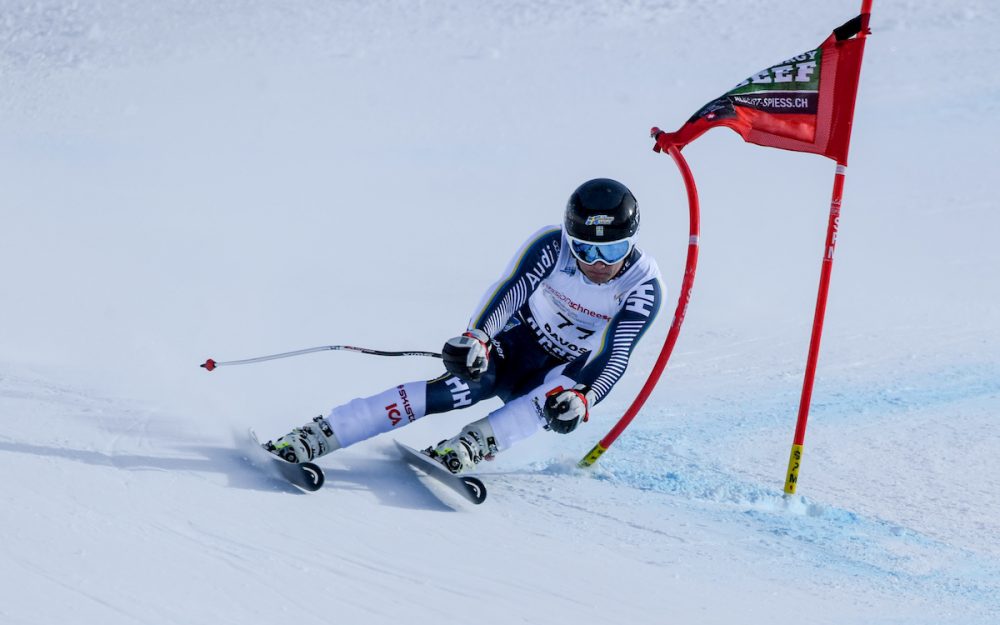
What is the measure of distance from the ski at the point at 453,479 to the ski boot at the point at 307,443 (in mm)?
377

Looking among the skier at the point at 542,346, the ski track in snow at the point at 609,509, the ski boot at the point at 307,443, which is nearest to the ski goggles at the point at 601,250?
the skier at the point at 542,346

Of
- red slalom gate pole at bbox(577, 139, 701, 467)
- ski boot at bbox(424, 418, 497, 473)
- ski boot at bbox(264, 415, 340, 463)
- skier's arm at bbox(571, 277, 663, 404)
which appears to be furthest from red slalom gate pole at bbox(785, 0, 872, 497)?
ski boot at bbox(264, 415, 340, 463)

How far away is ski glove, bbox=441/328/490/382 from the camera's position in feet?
14.7

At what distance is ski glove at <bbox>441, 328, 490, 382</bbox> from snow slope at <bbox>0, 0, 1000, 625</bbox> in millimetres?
534

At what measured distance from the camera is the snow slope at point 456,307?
366 cm

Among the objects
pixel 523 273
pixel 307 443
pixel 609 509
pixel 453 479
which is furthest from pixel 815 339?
pixel 307 443

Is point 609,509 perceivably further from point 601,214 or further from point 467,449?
point 601,214

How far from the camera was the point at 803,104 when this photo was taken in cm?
500

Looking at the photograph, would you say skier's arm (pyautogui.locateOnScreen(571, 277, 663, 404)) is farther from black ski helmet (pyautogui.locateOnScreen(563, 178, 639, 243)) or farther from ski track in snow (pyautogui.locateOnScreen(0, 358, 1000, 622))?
ski track in snow (pyautogui.locateOnScreen(0, 358, 1000, 622))

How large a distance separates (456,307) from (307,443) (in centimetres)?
418

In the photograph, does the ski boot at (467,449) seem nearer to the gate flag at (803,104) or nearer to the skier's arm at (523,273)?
the skier's arm at (523,273)

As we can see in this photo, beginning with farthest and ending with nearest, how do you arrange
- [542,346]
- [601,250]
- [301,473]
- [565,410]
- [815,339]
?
[542,346], [815,339], [601,250], [565,410], [301,473]

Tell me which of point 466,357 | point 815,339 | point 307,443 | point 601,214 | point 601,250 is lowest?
point 307,443

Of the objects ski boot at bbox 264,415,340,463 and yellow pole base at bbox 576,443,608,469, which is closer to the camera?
ski boot at bbox 264,415,340,463
